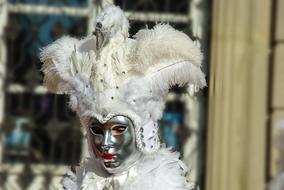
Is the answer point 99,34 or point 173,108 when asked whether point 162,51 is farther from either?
point 173,108

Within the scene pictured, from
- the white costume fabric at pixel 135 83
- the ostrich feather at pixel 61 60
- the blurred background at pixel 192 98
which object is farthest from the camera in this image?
the blurred background at pixel 192 98

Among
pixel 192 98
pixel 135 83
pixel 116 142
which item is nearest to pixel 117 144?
pixel 116 142

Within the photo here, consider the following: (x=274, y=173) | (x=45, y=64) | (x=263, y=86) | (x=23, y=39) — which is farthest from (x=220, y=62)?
(x=45, y=64)

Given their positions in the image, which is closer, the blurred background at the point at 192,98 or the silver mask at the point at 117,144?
the silver mask at the point at 117,144

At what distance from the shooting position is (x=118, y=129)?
3.28m

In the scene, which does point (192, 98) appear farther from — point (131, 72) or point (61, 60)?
point (131, 72)

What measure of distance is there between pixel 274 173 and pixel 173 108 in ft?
2.40

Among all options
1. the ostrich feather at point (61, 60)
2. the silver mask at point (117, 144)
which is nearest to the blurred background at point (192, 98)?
the ostrich feather at point (61, 60)

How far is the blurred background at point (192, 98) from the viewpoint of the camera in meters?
5.27

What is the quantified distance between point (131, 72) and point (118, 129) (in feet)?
0.67

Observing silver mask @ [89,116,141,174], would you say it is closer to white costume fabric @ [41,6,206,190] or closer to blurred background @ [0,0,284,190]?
white costume fabric @ [41,6,206,190]

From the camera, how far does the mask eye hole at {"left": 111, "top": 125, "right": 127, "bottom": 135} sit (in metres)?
3.27

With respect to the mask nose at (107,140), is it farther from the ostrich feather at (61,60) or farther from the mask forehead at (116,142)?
the ostrich feather at (61,60)

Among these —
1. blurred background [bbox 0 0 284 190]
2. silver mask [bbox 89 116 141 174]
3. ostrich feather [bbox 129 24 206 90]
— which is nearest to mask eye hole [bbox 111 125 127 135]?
silver mask [bbox 89 116 141 174]
